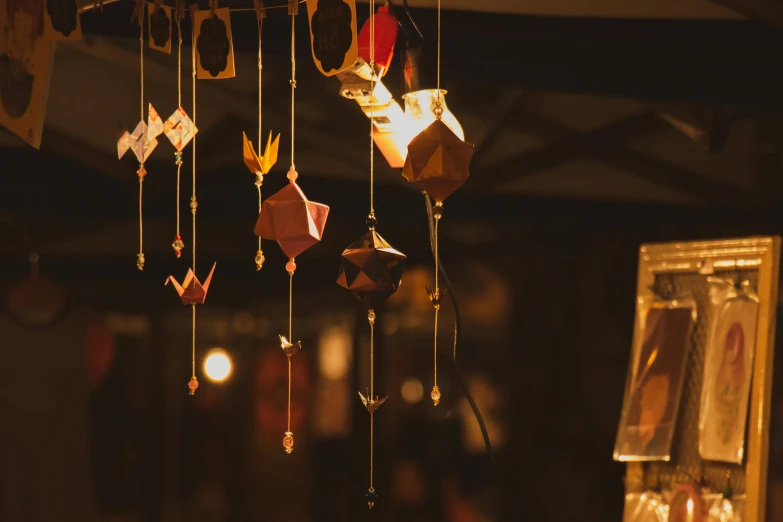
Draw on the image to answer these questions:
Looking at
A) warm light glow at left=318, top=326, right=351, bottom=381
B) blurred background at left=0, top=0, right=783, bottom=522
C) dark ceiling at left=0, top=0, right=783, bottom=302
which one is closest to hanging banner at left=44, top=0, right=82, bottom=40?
dark ceiling at left=0, top=0, right=783, bottom=302

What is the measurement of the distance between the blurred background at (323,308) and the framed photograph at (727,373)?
1.76 ft

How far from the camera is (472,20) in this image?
184 cm

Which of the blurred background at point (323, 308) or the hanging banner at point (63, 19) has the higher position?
the hanging banner at point (63, 19)

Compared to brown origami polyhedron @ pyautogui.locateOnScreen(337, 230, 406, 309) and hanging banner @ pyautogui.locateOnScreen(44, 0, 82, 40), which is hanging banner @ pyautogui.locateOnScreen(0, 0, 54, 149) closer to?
hanging banner @ pyautogui.locateOnScreen(44, 0, 82, 40)

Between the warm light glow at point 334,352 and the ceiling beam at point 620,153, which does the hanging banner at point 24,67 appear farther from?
the warm light glow at point 334,352

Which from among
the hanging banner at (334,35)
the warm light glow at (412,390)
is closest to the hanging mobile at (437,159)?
the hanging banner at (334,35)

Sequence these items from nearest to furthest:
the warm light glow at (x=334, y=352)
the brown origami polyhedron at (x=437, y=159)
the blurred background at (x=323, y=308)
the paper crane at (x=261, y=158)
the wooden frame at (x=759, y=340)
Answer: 1. the brown origami polyhedron at (x=437, y=159)
2. the paper crane at (x=261, y=158)
3. the wooden frame at (x=759, y=340)
4. the blurred background at (x=323, y=308)
5. the warm light glow at (x=334, y=352)

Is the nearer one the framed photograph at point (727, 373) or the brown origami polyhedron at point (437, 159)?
the brown origami polyhedron at point (437, 159)

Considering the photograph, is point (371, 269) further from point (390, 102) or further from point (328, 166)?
point (328, 166)

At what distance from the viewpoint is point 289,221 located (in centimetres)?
122

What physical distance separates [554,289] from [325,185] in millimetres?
818

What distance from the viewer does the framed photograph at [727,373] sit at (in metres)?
1.95

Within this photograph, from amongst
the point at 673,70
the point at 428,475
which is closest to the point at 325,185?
the point at 428,475

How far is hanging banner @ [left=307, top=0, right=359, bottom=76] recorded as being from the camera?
119 centimetres
